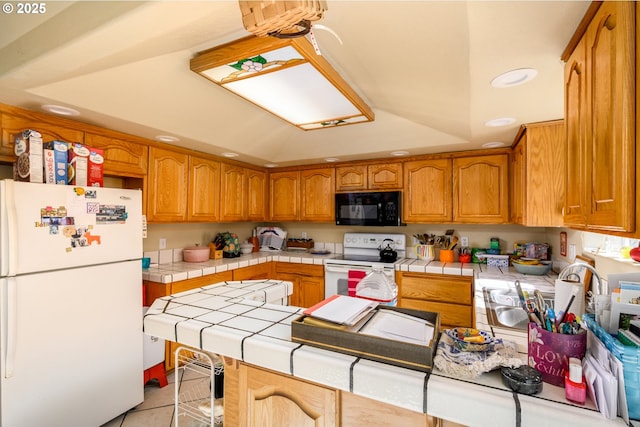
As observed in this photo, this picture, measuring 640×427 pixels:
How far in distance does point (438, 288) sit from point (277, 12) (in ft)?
9.24

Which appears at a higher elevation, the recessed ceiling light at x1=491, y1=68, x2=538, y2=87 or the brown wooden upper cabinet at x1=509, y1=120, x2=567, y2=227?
the recessed ceiling light at x1=491, y1=68, x2=538, y2=87

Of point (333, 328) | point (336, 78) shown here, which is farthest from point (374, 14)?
point (333, 328)

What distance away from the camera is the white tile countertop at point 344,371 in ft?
2.03

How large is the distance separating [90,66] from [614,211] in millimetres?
2210

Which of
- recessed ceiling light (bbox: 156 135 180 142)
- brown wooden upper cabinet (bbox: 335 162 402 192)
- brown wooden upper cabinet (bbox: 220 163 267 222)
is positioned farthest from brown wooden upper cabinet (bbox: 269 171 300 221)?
recessed ceiling light (bbox: 156 135 180 142)

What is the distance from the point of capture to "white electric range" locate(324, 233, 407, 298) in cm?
315

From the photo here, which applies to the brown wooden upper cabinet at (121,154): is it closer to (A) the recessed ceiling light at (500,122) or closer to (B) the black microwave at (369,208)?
(B) the black microwave at (369,208)

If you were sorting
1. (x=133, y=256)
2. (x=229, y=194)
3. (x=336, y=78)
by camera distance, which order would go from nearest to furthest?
(x=336, y=78) < (x=133, y=256) < (x=229, y=194)

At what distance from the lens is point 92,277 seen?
6.11 feet

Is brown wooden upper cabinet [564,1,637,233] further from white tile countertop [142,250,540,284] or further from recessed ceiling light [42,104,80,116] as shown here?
recessed ceiling light [42,104,80,116]

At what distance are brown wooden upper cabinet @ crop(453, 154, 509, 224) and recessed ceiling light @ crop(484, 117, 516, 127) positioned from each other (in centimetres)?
95

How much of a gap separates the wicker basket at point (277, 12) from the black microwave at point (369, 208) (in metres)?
2.78

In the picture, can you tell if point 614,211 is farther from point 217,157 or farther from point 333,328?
point 217,157

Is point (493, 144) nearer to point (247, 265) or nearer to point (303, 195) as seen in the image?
point (303, 195)
